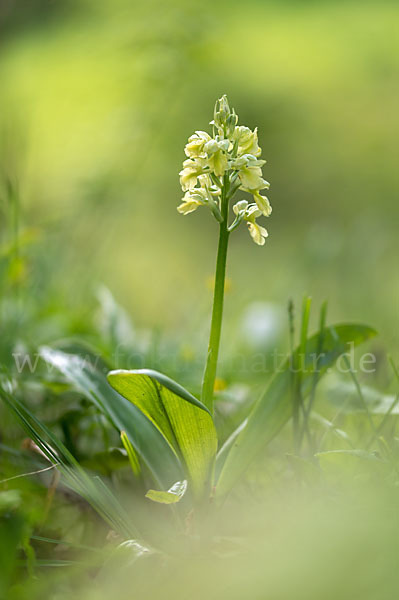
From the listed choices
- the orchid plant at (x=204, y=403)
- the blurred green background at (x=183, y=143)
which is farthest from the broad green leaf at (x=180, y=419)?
the blurred green background at (x=183, y=143)

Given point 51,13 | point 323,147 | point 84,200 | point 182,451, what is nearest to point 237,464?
point 182,451

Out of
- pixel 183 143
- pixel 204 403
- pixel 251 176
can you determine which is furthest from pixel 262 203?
pixel 183 143

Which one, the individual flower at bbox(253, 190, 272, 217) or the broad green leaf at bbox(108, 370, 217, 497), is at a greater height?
the individual flower at bbox(253, 190, 272, 217)

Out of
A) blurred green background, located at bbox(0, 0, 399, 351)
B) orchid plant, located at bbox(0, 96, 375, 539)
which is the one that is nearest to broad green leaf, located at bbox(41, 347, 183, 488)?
orchid plant, located at bbox(0, 96, 375, 539)

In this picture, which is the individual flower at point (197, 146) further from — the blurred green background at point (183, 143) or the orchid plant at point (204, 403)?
the blurred green background at point (183, 143)

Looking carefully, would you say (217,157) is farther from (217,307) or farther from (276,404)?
(276,404)

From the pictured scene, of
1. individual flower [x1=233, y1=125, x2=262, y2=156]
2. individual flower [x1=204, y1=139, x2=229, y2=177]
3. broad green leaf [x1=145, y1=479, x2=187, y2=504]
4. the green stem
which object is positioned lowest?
broad green leaf [x1=145, y1=479, x2=187, y2=504]

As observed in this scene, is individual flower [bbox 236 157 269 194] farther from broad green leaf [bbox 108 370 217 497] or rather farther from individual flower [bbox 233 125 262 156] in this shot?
broad green leaf [bbox 108 370 217 497]

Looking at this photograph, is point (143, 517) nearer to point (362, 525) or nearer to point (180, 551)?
point (180, 551)
